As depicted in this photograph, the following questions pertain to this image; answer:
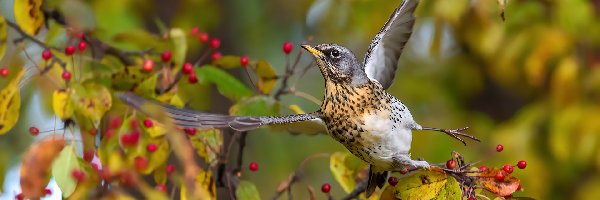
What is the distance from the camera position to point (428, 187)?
2.11 meters

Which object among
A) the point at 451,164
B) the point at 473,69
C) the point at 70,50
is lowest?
the point at 70,50

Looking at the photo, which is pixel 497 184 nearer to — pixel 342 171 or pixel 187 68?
pixel 342 171

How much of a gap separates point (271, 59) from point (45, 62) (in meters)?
3.49

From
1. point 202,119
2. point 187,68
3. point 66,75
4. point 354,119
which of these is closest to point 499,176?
point 354,119

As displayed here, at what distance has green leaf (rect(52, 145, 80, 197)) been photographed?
224cm

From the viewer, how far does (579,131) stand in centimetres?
403

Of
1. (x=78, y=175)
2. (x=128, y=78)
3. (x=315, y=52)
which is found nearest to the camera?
(x=78, y=175)

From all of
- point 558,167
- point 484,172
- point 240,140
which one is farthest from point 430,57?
point 484,172

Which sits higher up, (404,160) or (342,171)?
(404,160)

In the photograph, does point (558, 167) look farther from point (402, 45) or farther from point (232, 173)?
point (232, 173)

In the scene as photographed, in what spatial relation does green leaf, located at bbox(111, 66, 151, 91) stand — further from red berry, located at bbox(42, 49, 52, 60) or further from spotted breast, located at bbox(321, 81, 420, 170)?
spotted breast, located at bbox(321, 81, 420, 170)

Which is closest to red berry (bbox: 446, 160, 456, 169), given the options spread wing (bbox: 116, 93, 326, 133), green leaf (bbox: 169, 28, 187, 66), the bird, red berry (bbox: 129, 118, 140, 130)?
the bird

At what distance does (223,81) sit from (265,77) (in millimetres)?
115

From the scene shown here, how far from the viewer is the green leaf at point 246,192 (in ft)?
8.24
